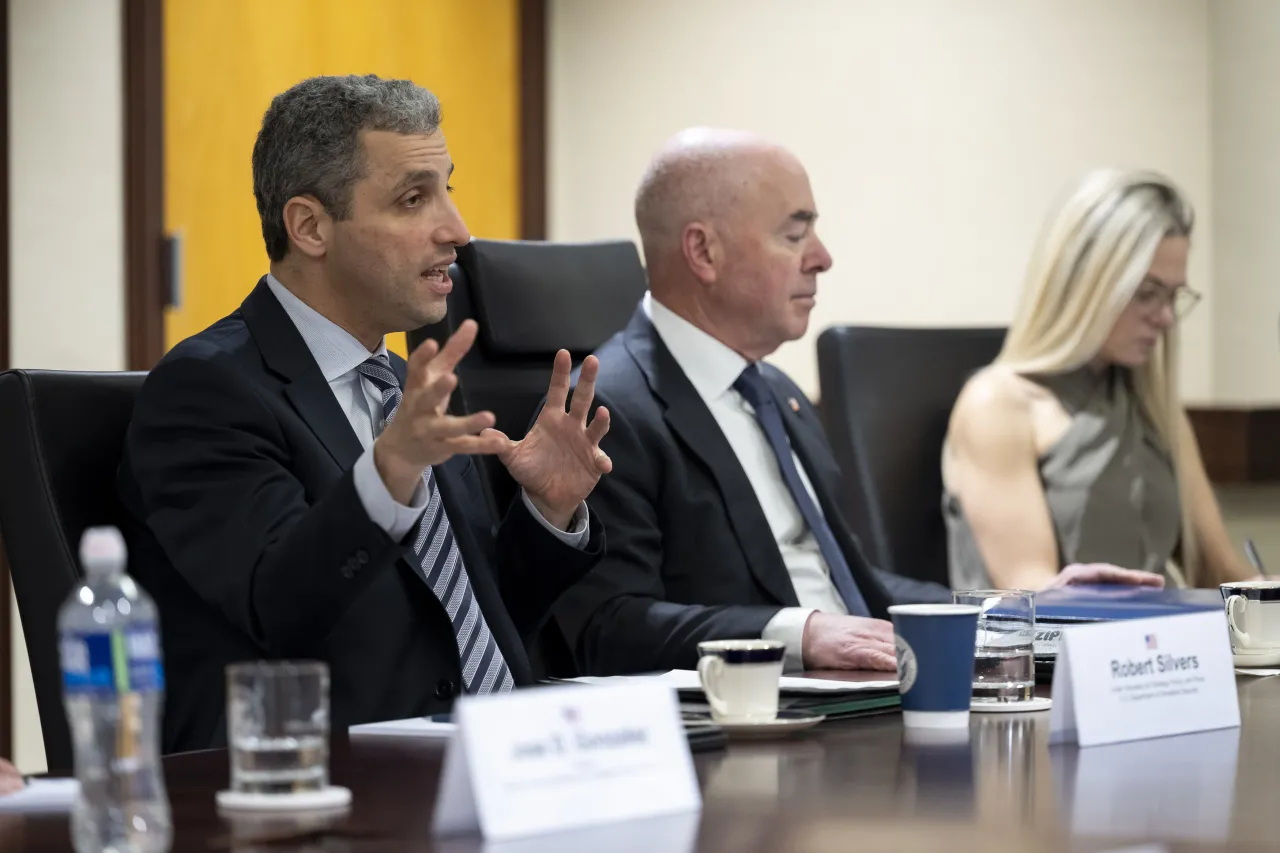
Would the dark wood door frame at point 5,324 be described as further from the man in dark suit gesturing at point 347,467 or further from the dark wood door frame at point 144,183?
the man in dark suit gesturing at point 347,467

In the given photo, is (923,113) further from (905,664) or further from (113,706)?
(113,706)

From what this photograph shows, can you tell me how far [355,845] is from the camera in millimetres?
945

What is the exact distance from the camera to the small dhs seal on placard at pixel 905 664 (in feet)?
4.54

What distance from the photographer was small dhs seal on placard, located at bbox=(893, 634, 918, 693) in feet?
4.54

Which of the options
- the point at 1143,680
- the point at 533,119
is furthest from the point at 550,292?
the point at 533,119

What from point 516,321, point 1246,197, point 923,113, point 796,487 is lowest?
point 796,487

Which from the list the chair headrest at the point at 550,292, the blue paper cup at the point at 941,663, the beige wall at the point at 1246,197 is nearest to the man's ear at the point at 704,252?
the chair headrest at the point at 550,292

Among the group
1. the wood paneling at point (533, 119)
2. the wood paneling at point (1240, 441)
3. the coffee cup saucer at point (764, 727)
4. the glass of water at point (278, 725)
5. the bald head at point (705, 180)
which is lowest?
the wood paneling at point (1240, 441)

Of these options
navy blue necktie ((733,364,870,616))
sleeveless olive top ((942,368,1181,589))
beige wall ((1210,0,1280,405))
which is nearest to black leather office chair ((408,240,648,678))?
navy blue necktie ((733,364,870,616))

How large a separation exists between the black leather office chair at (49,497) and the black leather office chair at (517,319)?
2.22 feet

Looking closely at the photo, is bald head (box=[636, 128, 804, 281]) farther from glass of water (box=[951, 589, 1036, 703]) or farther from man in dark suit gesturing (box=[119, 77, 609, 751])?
glass of water (box=[951, 589, 1036, 703])

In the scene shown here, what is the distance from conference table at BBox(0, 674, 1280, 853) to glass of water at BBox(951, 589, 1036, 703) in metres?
0.12

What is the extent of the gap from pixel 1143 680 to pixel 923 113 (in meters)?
3.18

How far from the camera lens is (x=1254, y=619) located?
1785 millimetres
